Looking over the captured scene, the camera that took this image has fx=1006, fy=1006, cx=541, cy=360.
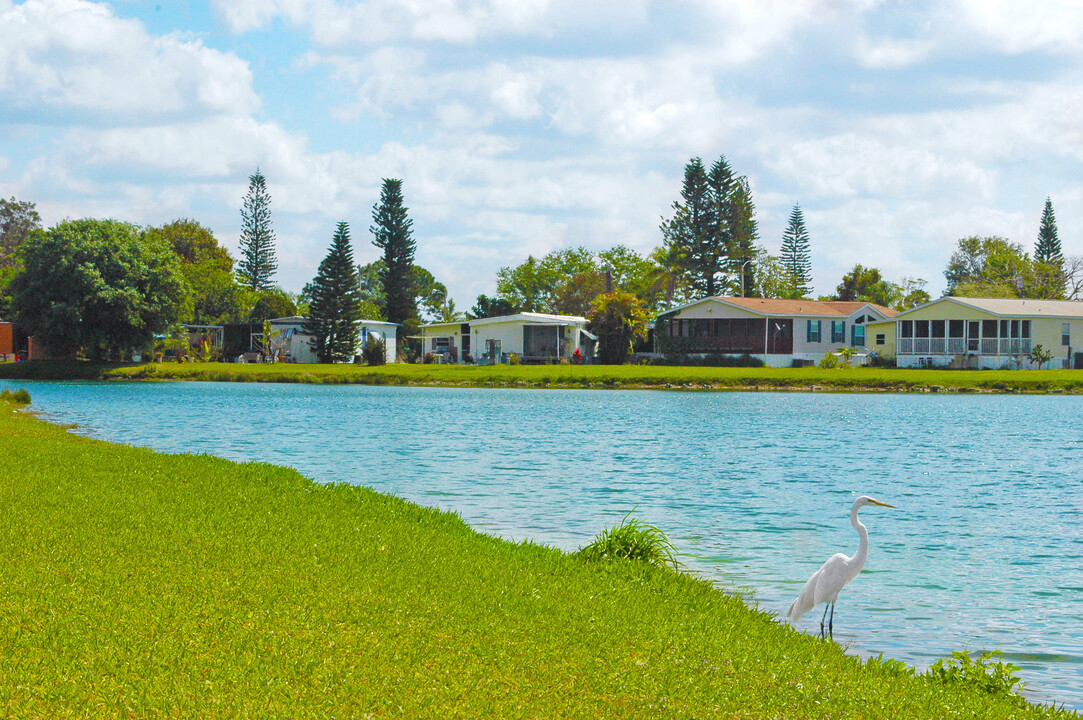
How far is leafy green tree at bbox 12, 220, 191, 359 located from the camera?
50656 mm

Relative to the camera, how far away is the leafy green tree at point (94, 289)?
5066 centimetres

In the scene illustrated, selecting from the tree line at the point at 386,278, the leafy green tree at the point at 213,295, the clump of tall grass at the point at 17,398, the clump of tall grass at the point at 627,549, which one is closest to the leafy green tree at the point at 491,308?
the tree line at the point at 386,278

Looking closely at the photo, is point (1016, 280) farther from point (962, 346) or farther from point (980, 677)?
point (980, 677)

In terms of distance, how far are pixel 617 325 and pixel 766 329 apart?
9003 millimetres

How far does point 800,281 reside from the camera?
96312 millimetres

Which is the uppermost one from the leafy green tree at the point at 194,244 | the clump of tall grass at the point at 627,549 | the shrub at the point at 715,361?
the leafy green tree at the point at 194,244

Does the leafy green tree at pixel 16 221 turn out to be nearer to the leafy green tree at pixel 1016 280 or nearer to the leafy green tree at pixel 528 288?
the leafy green tree at pixel 528 288

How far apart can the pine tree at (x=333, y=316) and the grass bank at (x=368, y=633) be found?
5504 centimetres

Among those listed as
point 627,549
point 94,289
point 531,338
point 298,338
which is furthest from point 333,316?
point 627,549

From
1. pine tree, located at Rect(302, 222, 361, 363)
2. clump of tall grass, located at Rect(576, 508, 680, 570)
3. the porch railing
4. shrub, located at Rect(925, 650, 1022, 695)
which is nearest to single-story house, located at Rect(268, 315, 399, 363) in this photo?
pine tree, located at Rect(302, 222, 361, 363)

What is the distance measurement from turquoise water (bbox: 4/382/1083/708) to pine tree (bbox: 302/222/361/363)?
24.6 metres

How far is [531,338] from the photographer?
206 ft

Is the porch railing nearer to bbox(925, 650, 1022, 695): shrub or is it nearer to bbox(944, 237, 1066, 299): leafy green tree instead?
bbox(944, 237, 1066, 299): leafy green tree

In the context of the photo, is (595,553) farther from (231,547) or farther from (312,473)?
(312,473)
